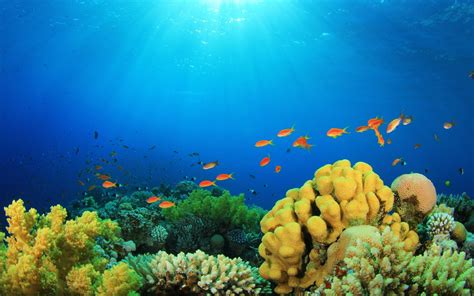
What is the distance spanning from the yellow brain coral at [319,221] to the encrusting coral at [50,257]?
2.08 meters

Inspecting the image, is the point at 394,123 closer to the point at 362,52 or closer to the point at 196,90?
the point at 362,52

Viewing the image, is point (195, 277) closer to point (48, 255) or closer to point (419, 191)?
point (48, 255)

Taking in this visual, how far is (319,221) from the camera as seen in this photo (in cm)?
418

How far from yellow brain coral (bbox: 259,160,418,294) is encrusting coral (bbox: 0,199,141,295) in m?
2.08

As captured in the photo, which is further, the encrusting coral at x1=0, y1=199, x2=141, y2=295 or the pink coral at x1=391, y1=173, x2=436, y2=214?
the pink coral at x1=391, y1=173, x2=436, y2=214

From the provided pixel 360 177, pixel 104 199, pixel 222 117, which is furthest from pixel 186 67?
pixel 222 117

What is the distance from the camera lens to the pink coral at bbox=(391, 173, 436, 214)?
4891 millimetres

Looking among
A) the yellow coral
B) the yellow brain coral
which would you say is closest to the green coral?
the yellow brain coral

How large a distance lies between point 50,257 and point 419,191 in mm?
5054

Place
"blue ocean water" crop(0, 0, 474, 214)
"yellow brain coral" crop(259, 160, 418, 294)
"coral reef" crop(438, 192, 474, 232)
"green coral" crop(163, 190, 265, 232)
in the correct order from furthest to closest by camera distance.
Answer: "blue ocean water" crop(0, 0, 474, 214)
"green coral" crop(163, 190, 265, 232)
"coral reef" crop(438, 192, 474, 232)
"yellow brain coral" crop(259, 160, 418, 294)

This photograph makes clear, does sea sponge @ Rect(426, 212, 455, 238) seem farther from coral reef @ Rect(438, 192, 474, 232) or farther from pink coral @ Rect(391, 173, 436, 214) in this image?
coral reef @ Rect(438, 192, 474, 232)

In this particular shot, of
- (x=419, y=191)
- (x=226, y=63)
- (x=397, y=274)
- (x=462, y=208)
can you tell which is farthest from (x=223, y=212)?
(x=226, y=63)

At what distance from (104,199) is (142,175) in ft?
35.1

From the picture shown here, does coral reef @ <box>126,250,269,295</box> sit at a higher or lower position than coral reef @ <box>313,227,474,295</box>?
lower
